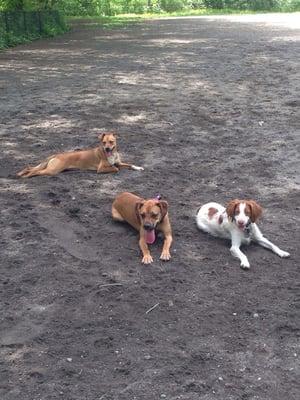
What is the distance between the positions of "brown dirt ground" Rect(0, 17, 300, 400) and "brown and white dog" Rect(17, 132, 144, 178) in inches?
5.4

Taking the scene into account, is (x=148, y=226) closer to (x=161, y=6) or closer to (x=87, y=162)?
(x=87, y=162)

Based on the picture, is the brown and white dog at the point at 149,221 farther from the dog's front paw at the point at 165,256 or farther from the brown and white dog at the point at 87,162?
the brown and white dog at the point at 87,162

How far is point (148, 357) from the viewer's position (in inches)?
145

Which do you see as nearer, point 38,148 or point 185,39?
point 38,148

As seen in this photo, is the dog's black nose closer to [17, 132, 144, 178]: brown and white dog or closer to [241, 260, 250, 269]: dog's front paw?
[241, 260, 250, 269]: dog's front paw

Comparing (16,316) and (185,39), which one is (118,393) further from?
(185,39)

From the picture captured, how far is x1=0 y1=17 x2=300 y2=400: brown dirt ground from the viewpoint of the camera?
3539 mm

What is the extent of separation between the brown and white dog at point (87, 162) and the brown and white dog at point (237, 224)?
2.07m

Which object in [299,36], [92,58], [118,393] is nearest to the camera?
[118,393]

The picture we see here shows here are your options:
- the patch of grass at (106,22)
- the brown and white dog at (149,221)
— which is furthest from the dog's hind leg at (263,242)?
the patch of grass at (106,22)

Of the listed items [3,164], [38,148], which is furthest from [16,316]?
[38,148]

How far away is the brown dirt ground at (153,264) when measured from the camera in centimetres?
354

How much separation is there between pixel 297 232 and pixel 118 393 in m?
2.87

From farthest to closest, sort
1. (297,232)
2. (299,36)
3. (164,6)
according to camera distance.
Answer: (164,6) → (299,36) → (297,232)
